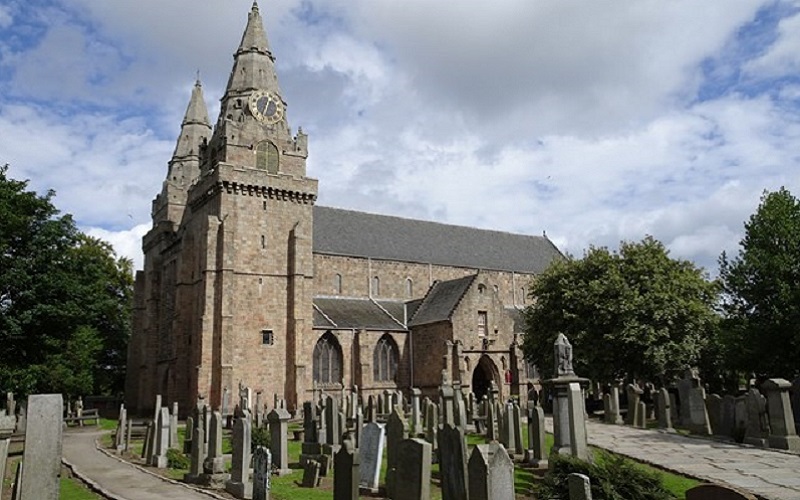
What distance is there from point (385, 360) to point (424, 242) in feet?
39.6

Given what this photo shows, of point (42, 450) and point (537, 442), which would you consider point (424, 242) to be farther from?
point (42, 450)

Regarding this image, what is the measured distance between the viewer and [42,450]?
24.0 ft

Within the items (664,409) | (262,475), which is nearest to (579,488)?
(262,475)

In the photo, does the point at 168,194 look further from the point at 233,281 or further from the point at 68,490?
the point at 68,490

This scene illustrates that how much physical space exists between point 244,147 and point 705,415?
27371 millimetres

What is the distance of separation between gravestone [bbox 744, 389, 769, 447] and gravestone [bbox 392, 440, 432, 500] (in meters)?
12.6

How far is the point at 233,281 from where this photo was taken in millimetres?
34969

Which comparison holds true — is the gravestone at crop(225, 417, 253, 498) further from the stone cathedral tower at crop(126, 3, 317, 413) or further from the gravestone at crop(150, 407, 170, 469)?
the stone cathedral tower at crop(126, 3, 317, 413)

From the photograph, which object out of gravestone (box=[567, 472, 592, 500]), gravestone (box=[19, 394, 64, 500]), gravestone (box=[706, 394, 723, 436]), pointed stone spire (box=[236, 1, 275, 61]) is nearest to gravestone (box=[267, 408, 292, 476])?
gravestone (box=[19, 394, 64, 500])

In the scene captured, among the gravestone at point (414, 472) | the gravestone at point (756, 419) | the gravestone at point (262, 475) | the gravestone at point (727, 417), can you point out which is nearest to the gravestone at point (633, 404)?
the gravestone at point (727, 417)

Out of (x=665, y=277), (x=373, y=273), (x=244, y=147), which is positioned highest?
(x=244, y=147)

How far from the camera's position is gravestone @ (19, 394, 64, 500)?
7211mm

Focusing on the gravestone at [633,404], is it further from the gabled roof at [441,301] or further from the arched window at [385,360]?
the arched window at [385,360]

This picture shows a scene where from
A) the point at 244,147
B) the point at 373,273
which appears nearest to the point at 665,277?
the point at 373,273
